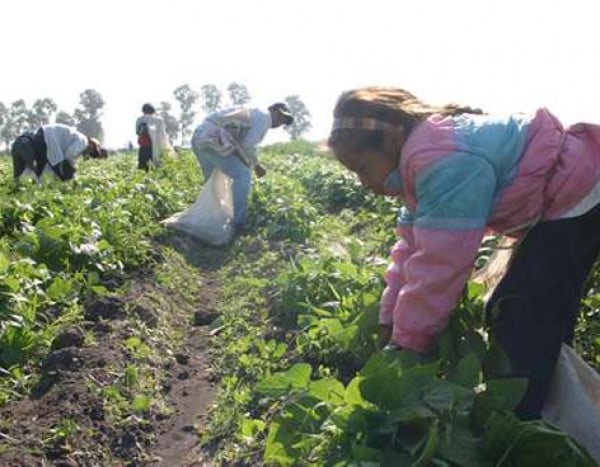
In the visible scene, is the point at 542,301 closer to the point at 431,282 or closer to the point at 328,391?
the point at 431,282

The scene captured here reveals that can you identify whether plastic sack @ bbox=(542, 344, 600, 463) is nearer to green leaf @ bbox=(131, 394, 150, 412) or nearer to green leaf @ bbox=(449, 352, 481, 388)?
green leaf @ bbox=(449, 352, 481, 388)

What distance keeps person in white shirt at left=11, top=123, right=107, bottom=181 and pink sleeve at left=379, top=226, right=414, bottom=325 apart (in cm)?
657

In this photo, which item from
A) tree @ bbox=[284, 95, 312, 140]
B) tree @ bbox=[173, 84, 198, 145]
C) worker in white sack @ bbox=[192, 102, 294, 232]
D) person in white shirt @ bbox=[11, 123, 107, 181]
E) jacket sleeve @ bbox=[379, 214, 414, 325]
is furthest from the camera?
tree @ bbox=[173, 84, 198, 145]

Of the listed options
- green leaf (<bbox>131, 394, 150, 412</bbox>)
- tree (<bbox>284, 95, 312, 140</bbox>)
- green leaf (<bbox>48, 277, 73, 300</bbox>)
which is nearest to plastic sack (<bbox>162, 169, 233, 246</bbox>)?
green leaf (<bbox>48, 277, 73, 300</bbox>)

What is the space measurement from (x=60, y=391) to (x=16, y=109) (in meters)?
77.9

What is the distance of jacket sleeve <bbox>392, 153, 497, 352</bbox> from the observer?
1952mm

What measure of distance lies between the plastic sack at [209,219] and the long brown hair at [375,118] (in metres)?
5.05

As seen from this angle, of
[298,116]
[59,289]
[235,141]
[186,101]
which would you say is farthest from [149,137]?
[186,101]

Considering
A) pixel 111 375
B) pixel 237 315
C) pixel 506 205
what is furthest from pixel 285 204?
pixel 506 205

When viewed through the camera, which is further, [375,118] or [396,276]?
[396,276]

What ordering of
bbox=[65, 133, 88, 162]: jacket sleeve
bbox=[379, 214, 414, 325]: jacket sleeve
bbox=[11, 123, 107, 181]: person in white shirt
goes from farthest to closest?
bbox=[65, 133, 88, 162]: jacket sleeve < bbox=[11, 123, 107, 181]: person in white shirt < bbox=[379, 214, 414, 325]: jacket sleeve

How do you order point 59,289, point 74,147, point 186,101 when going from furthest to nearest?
point 186,101, point 74,147, point 59,289

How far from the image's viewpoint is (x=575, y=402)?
2.07 meters

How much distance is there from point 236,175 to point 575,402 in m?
5.51
